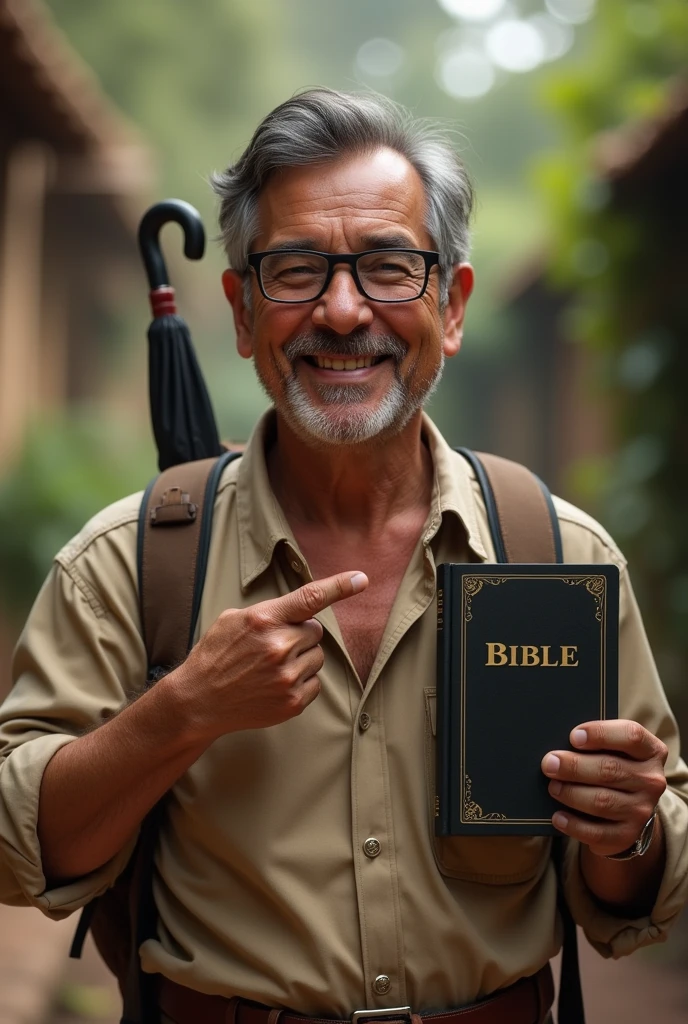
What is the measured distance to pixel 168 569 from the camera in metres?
2.43

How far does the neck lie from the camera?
265 cm

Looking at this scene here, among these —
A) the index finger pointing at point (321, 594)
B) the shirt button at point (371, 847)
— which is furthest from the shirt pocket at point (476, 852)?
the index finger pointing at point (321, 594)

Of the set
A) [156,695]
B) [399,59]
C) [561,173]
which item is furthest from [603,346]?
[399,59]

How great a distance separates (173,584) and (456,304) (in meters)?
0.95

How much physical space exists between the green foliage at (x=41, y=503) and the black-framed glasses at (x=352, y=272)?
6.67 metres

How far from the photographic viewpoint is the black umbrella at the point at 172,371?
2973 millimetres

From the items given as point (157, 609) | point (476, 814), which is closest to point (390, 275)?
point (157, 609)

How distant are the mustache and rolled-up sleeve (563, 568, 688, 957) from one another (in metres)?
0.67

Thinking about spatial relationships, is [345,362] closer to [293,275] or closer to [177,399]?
[293,275]

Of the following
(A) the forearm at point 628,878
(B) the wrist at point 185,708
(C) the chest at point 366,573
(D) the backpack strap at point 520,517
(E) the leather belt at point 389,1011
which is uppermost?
(D) the backpack strap at point 520,517

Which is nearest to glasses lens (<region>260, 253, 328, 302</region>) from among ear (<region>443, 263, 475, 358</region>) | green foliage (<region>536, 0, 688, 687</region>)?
ear (<region>443, 263, 475, 358</region>)

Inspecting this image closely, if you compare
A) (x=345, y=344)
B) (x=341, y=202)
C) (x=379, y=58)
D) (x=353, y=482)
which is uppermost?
(x=379, y=58)

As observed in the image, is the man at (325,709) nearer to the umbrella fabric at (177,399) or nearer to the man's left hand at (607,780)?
the man's left hand at (607,780)

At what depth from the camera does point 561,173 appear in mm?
8641
